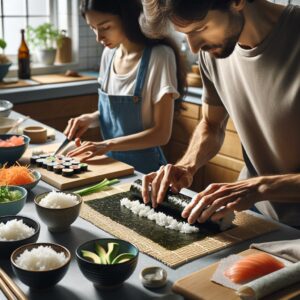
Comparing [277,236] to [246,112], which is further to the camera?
[246,112]

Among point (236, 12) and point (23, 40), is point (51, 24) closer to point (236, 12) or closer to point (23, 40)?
point (23, 40)

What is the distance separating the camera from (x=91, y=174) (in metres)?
1.73

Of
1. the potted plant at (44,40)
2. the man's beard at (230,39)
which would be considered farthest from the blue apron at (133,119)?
the potted plant at (44,40)

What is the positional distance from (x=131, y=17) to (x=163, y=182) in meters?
0.99

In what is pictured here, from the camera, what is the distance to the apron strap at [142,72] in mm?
2260

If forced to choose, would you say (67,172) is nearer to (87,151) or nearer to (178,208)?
(87,151)

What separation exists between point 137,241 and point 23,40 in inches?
105

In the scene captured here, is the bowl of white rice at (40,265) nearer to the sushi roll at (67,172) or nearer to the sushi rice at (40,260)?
the sushi rice at (40,260)

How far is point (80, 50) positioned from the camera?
399 centimetres

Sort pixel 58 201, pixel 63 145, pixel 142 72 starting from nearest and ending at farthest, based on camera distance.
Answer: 1. pixel 58 201
2. pixel 63 145
3. pixel 142 72

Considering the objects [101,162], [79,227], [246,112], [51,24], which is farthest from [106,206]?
[51,24]

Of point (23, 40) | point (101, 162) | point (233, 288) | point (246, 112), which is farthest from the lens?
point (23, 40)

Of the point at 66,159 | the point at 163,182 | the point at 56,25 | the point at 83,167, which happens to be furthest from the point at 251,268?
the point at 56,25

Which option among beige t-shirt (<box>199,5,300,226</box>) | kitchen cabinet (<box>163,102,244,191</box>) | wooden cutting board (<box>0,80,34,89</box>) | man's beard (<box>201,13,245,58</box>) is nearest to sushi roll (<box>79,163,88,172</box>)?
beige t-shirt (<box>199,5,300,226</box>)
